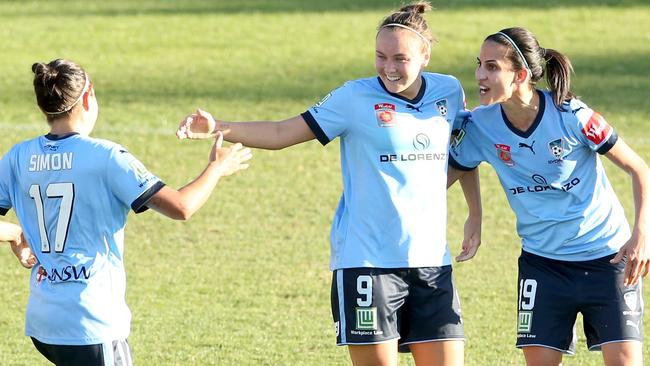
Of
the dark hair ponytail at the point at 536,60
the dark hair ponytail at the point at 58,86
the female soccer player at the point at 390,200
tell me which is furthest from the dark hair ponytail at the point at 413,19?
the dark hair ponytail at the point at 58,86

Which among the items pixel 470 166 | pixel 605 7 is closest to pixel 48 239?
pixel 470 166

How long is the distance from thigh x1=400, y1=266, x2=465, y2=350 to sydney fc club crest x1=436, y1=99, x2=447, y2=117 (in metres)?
0.66

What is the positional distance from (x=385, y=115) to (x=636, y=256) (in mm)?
1200

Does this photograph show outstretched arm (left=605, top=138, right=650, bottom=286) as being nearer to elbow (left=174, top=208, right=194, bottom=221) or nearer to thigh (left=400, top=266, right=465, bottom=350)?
thigh (left=400, top=266, right=465, bottom=350)

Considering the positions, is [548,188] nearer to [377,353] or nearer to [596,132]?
[596,132]

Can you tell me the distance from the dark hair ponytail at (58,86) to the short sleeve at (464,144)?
1688 millimetres

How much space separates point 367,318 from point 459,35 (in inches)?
516

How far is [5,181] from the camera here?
491cm

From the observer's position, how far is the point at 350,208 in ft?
17.4

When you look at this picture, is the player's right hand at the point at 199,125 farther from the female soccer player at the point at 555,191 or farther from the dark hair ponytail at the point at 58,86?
the female soccer player at the point at 555,191

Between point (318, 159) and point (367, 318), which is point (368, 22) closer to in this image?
point (318, 159)

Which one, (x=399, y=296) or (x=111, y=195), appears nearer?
(x=111, y=195)

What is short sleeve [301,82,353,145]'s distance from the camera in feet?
17.4

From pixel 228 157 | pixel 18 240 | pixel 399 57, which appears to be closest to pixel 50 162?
pixel 18 240
